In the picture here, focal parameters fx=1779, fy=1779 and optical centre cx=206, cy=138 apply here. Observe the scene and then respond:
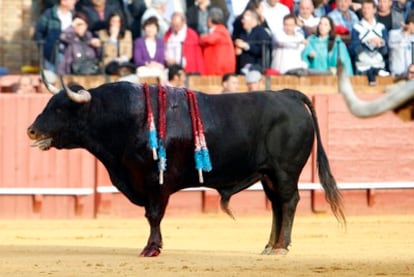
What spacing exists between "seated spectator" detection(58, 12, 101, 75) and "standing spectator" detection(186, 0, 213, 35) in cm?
135

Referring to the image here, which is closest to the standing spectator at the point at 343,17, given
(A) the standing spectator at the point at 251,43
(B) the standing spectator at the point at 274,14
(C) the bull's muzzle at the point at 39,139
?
(B) the standing spectator at the point at 274,14

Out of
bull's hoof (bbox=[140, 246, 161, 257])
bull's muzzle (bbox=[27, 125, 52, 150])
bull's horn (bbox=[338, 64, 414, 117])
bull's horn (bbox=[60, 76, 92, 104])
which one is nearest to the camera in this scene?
bull's horn (bbox=[338, 64, 414, 117])

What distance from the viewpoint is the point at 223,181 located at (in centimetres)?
1669

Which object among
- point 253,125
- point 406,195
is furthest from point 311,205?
point 253,125

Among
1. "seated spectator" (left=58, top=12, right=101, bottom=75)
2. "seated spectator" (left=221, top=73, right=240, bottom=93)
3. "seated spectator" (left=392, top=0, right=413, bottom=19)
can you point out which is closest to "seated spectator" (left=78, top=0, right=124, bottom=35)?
"seated spectator" (left=58, top=12, right=101, bottom=75)

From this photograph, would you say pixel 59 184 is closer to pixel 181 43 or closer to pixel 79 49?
pixel 79 49

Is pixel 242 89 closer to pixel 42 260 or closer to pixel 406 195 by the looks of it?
pixel 406 195

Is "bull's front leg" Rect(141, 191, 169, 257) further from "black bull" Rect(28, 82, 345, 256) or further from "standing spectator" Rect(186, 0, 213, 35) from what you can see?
"standing spectator" Rect(186, 0, 213, 35)

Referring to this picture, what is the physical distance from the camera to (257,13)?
23047 mm

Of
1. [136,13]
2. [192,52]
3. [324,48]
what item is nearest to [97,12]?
[136,13]

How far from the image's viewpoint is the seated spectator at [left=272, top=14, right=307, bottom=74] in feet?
74.8

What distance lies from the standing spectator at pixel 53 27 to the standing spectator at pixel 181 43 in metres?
1.30

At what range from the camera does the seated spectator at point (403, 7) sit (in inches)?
931

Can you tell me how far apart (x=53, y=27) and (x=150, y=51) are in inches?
49.8
